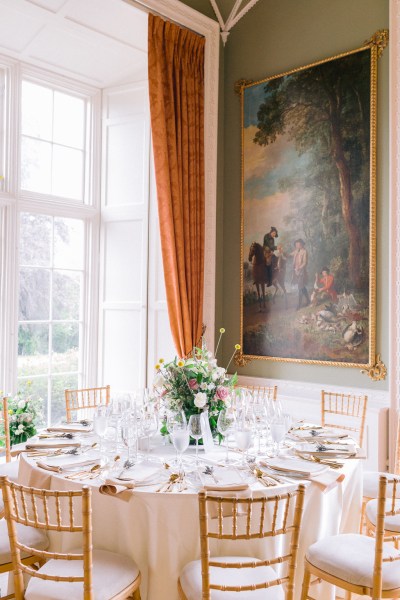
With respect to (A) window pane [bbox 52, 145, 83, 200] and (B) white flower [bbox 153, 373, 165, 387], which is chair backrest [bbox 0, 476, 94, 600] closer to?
(B) white flower [bbox 153, 373, 165, 387]

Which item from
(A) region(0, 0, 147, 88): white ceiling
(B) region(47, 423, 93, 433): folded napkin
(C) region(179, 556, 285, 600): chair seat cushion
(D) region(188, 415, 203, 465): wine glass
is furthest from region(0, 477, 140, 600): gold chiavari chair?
(A) region(0, 0, 147, 88): white ceiling

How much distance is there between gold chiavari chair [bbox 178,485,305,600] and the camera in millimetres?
1969

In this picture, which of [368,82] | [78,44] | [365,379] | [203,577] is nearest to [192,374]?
[203,577]

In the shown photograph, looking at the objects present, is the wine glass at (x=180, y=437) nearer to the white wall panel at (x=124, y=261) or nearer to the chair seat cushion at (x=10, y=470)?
the chair seat cushion at (x=10, y=470)

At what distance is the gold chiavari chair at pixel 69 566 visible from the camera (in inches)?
79.6

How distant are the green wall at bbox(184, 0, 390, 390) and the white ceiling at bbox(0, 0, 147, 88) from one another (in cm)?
73

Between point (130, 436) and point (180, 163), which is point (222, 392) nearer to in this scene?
point (130, 436)

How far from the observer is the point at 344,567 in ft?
7.55

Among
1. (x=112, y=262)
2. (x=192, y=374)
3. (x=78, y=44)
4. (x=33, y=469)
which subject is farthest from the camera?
(x=112, y=262)

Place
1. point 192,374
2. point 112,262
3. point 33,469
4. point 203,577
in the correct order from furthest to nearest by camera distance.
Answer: point 112,262 < point 192,374 < point 33,469 < point 203,577

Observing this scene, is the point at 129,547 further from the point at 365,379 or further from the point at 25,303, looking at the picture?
the point at 25,303

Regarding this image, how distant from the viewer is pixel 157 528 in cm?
224

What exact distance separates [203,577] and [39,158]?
425 cm

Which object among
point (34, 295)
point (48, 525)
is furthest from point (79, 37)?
point (48, 525)
